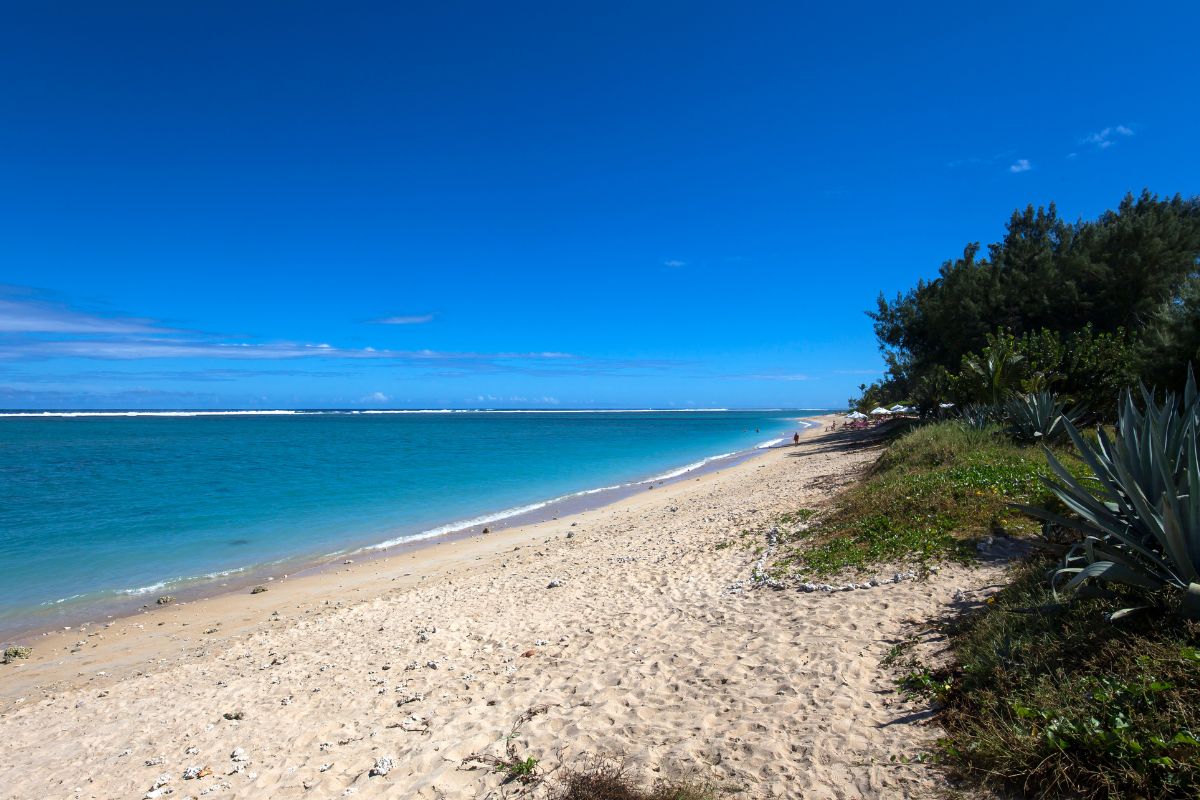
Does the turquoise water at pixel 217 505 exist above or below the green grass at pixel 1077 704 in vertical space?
below

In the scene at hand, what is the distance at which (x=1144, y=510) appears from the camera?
13.6ft

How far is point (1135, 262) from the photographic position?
22.5m

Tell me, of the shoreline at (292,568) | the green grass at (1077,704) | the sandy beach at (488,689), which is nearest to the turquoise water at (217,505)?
the shoreline at (292,568)

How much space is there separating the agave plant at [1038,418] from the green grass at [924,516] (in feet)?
4.58

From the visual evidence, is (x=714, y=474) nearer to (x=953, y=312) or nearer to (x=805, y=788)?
(x=953, y=312)

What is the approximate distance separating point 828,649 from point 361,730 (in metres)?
4.08

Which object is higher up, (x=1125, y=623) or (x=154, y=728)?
(x=1125, y=623)

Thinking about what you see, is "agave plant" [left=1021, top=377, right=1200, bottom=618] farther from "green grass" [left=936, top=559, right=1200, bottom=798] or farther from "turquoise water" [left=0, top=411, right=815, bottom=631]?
"turquoise water" [left=0, top=411, right=815, bottom=631]

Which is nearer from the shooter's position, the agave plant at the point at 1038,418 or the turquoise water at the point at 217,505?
the turquoise water at the point at 217,505

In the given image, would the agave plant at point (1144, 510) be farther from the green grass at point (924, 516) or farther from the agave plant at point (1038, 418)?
the agave plant at point (1038, 418)

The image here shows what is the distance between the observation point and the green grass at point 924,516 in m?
7.16

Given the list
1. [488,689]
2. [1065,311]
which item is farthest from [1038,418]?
[1065,311]

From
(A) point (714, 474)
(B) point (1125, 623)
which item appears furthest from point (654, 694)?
(A) point (714, 474)

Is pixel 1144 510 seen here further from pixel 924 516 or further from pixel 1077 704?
pixel 924 516
